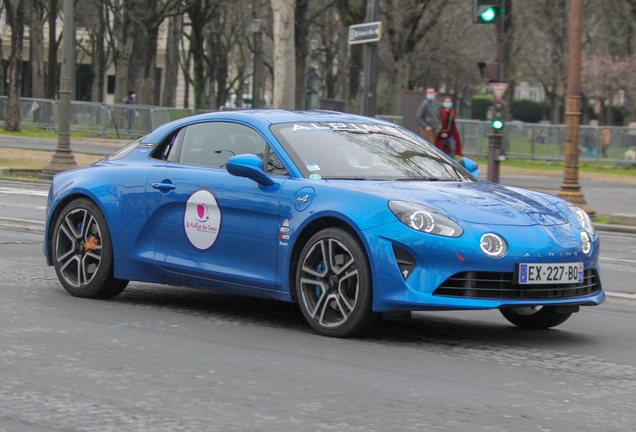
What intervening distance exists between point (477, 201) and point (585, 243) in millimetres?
706

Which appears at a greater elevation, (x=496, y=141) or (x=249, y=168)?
(x=496, y=141)

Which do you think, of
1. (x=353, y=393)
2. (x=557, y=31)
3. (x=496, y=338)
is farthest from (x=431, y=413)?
(x=557, y=31)

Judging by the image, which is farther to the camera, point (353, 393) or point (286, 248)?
point (286, 248)

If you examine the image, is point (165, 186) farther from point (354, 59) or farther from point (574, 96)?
point (354, 59)

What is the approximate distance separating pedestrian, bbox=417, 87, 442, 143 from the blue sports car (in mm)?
15814

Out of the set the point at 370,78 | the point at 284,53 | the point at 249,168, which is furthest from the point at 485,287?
the point at 284,53

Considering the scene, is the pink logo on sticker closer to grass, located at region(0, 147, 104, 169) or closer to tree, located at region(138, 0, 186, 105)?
grass, located at region(0, 147, 104, 169)

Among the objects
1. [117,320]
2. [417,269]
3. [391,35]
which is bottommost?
[117,320]

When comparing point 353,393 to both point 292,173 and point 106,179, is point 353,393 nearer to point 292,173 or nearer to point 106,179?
point 292,173

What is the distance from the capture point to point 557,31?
2050 inches

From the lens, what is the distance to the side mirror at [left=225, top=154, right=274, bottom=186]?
7.23 m

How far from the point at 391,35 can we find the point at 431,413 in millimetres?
35643

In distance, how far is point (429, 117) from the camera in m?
24.4

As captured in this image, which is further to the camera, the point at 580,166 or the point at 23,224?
the point at 580,166
